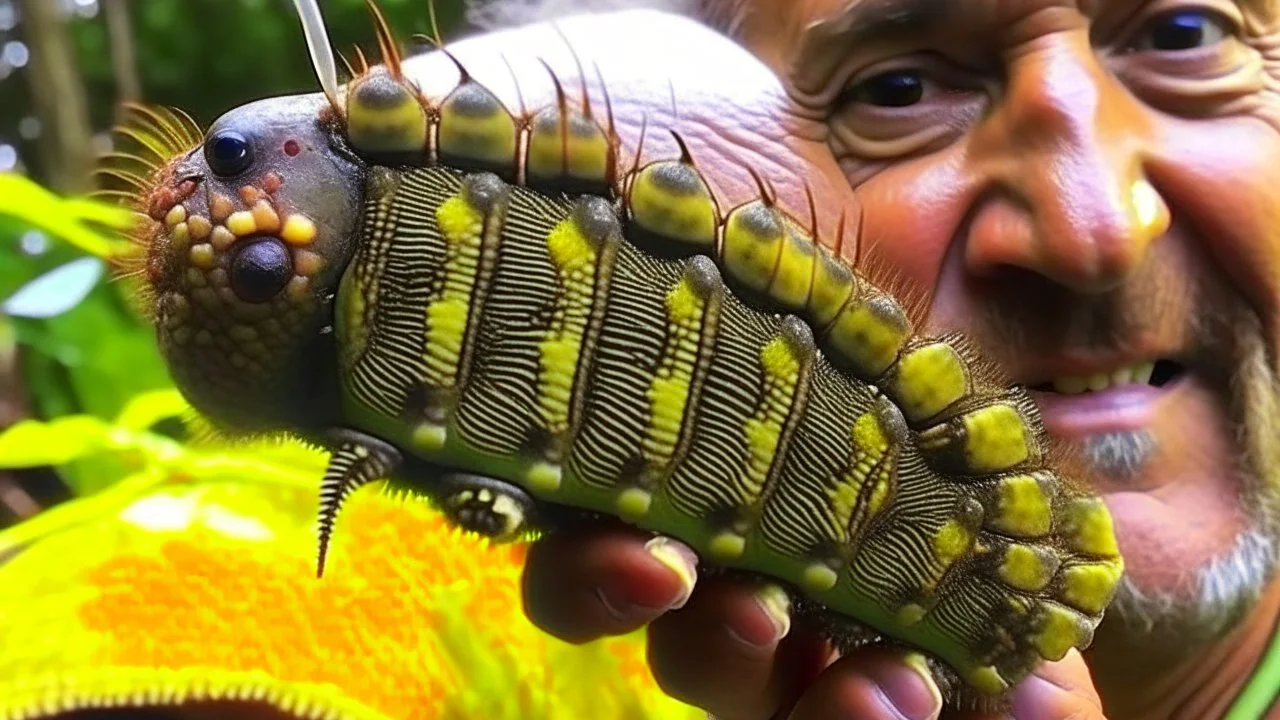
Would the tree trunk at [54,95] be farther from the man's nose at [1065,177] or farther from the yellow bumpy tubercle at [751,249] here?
the yellow bumpy tubercle at [751,249]

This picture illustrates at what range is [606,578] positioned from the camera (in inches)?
15.9

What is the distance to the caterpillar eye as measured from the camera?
0.33 m

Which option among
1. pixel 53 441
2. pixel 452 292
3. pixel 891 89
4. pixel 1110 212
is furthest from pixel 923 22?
pixel 53 441

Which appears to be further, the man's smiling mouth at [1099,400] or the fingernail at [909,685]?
the man's smiling mouth at [1099,400]

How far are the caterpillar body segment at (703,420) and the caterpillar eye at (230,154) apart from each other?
3 cm

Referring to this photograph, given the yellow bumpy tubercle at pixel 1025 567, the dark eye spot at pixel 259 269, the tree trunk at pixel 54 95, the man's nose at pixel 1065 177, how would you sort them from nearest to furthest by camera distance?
the dark eye spot at pixel 259 269 < the yellow bumpy tubercle at pixel 1025 567 < the man's nose at pixel 1065 177 < the tree trunk at pixel 54 95

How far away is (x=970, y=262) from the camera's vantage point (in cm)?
72

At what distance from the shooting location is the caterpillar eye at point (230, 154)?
33 centimetres

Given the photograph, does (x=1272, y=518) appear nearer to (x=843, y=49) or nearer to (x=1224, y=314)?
(x=1224, y=314)

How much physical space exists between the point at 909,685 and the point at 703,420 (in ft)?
0.47

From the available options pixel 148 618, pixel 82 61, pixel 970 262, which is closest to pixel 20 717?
pixel 148 618

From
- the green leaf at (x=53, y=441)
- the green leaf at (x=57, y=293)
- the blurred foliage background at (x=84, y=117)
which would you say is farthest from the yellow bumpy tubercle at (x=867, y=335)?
the green leaf at (x=57, y=293)

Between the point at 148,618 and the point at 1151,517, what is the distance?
1.94 ft

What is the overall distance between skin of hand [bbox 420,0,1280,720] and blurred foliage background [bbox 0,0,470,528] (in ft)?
0.63
